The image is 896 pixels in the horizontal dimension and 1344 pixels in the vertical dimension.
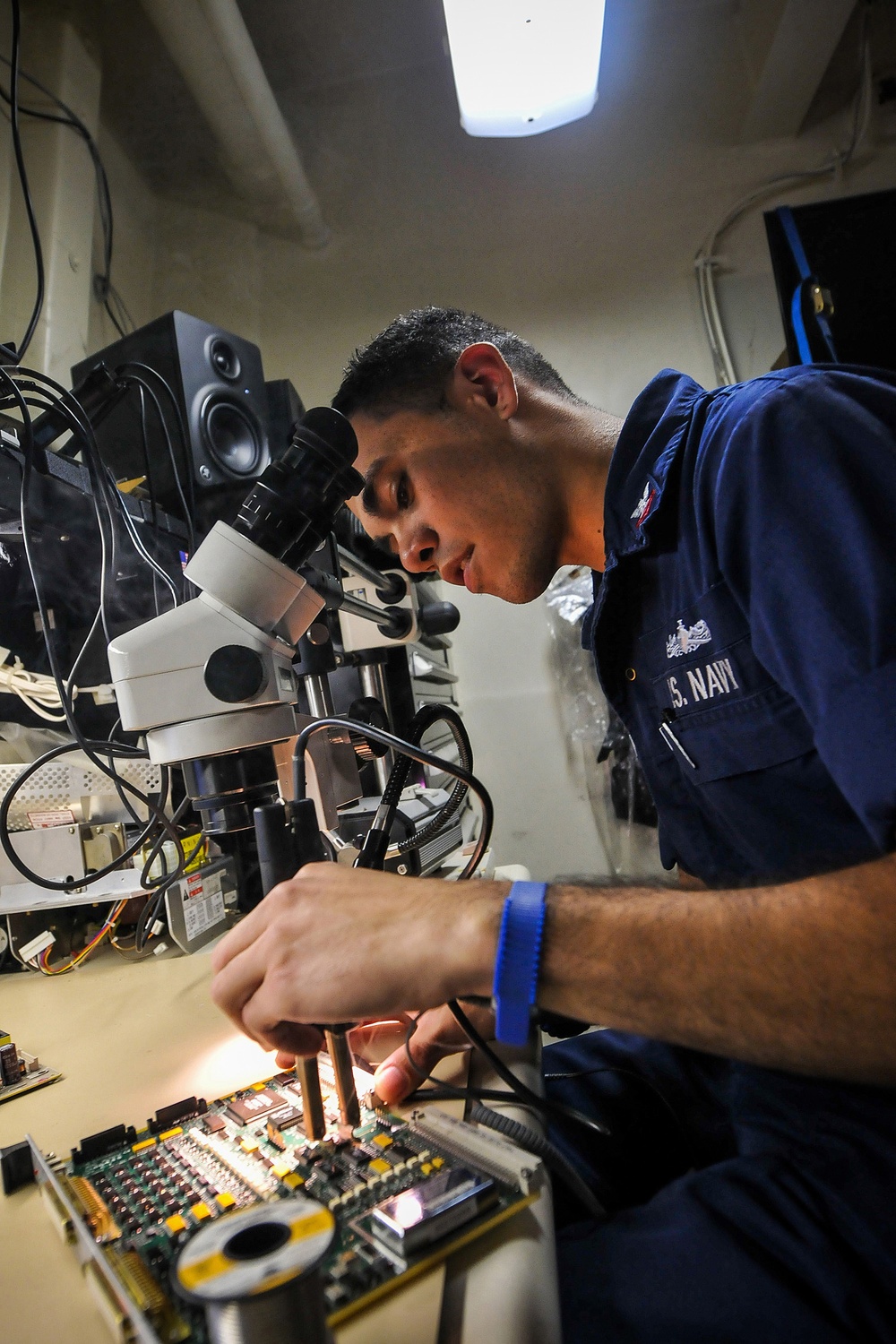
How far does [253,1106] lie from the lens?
25.0 inches

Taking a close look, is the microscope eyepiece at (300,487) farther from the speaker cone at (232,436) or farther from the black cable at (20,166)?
the black cable at (20,166)

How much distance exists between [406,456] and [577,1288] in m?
0.92

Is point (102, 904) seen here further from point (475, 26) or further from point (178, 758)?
point (475, 26)

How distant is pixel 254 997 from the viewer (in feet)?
1.83

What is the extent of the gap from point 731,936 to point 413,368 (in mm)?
868

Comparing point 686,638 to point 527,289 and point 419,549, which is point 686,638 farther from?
point 527,289

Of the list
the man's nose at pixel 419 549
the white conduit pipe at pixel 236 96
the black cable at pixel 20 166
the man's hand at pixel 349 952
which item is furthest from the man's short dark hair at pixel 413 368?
the white conduit pipe at pixel 236 96

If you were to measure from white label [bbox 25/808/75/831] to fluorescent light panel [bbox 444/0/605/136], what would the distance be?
6.20 feet

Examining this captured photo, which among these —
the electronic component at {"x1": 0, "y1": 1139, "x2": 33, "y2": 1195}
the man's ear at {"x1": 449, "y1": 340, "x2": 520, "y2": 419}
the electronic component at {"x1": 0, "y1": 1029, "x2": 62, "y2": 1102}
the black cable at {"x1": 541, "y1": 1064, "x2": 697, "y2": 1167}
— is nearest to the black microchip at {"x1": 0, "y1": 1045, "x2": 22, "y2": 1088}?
the electronic component at {"x1": 0, "y1": 1029, "x2": 62, "y2": 1102}

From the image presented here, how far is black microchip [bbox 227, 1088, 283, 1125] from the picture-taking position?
0.62m

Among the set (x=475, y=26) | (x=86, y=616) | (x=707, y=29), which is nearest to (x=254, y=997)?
(x=86, y=616)

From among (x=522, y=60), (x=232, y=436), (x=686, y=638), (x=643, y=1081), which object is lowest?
(x=643, y=1081)

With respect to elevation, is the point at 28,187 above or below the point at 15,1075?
above

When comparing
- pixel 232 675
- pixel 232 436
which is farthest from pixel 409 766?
pixel 232 436
